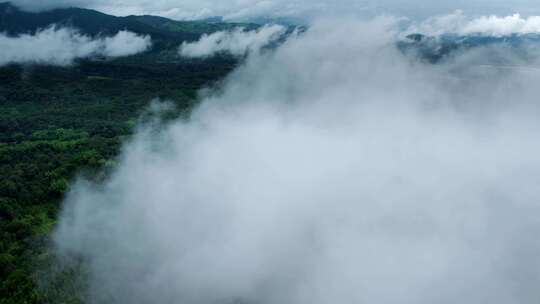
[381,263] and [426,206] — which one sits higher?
[426,206]

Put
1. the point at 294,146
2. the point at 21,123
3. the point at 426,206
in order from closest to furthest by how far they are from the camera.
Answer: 1. the point at 426,206
2. the point at 294,146
3. the point at 21,123

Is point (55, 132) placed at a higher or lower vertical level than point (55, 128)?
lower

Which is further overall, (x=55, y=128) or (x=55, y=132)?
(x=55, y=128)

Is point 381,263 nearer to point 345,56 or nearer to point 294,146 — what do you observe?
point 345,56

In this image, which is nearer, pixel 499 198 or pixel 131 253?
pixel 131 253

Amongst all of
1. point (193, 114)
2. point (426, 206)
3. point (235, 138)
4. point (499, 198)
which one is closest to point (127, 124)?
point (193, 114)

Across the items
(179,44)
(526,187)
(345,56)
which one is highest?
(179,44)

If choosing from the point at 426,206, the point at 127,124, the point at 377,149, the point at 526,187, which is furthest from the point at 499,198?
the point at 127,124

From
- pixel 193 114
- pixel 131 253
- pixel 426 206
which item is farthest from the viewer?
pixel 193 114

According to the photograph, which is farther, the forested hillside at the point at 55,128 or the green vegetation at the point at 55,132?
the forested hillside at the point at 55,128

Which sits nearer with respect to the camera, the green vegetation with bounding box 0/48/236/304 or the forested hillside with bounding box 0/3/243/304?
the green vegetation with bounding box 0/48/236/304
